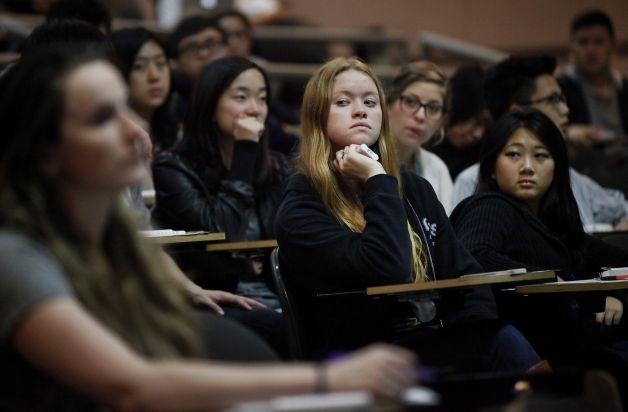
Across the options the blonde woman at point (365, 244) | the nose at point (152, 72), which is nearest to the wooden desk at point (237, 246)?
the blonde woman at point (365, 244)

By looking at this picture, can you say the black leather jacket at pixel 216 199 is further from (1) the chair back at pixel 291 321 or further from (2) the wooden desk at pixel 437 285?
(2) the wooden desk at pixel 437 285

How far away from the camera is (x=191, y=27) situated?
4.99m

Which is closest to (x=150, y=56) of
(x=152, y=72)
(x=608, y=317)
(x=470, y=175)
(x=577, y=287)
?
(x=152, y=72)

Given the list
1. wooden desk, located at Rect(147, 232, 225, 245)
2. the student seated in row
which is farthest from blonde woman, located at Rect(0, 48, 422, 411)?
the student seated in row

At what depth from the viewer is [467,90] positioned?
183 inches

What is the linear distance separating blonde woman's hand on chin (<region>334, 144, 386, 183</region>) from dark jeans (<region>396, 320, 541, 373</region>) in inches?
17.4

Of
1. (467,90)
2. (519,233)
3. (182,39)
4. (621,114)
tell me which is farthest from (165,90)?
(621,114)

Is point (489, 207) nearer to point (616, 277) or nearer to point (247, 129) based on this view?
point (616, 277)

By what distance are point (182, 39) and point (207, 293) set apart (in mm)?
2354

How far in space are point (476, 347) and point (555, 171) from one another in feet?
3.55

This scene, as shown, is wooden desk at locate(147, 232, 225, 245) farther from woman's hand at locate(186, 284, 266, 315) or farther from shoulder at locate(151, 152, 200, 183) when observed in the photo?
shoulder at locate(151, 152, 200, 183)

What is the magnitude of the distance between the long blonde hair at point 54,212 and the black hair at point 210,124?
1.97 m

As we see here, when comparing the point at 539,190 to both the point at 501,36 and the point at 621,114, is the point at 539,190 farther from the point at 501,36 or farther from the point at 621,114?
the point at 501,36

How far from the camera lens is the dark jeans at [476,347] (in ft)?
7.92
